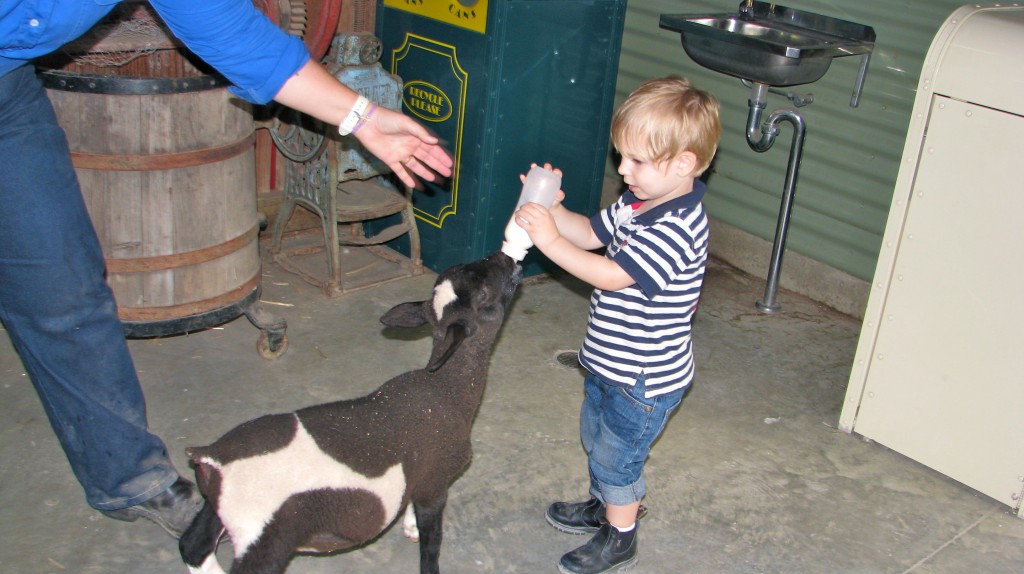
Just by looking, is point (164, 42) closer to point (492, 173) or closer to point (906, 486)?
point (492, 173)

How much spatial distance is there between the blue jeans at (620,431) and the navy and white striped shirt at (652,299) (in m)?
0.05

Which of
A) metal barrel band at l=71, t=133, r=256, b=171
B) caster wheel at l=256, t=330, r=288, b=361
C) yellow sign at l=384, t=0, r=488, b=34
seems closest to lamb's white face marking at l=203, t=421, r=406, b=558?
metal barrel band at l=71, t=133, r=256, b=171

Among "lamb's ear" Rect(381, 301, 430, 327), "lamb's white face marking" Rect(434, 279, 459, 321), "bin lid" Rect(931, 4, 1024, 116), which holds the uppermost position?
"bin lid" Rect(931, 4, 1024, 116)

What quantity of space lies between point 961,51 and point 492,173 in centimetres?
238

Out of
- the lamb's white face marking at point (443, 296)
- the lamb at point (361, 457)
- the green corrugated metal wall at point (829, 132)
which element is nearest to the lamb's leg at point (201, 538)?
the lamb at point (361, 457)

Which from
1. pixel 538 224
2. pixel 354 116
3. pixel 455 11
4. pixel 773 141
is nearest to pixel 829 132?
pixel 773 141

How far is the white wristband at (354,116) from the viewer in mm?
2949

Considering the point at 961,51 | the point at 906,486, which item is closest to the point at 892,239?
the point at 961,51

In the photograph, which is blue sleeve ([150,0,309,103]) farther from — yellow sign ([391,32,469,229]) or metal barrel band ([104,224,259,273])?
yellow sign ([391,32,469,229])

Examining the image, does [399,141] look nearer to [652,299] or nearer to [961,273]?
[652,299]

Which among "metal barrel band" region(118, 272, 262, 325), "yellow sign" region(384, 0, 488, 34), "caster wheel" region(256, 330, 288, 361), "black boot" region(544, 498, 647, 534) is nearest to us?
"black boot" region(544, 498, 647, 534)

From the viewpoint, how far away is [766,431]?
4184 millimetres

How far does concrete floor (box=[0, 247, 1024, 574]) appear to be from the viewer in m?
3.26

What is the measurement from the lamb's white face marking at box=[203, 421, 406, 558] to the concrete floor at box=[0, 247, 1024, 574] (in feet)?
2.45
